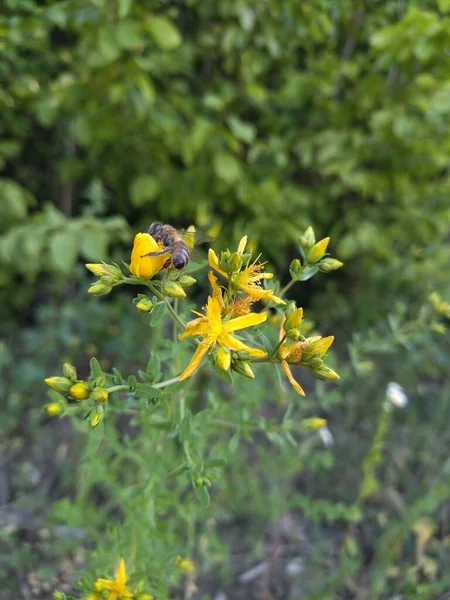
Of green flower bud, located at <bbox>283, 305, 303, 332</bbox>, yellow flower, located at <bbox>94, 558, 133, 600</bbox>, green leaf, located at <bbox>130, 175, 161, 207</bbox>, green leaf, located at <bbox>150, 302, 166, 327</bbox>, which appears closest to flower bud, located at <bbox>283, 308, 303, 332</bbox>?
green flower bud, located at <bbox>283, 305, 303, 332</bbox>

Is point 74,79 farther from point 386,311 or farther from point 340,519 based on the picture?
point 340,519

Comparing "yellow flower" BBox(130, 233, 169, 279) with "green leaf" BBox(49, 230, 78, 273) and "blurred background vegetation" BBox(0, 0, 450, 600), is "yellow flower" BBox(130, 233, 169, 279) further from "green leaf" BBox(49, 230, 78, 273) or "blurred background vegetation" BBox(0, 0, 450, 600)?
"green leaf" BBox(49, 230, 78, 273)

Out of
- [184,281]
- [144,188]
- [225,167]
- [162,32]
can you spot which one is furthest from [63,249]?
[184,281]

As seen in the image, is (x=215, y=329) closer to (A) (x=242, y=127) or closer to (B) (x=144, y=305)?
(B) (x=144, y=305)

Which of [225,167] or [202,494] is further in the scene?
[225,167]

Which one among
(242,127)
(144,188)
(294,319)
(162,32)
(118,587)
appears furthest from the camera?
(144,188)
